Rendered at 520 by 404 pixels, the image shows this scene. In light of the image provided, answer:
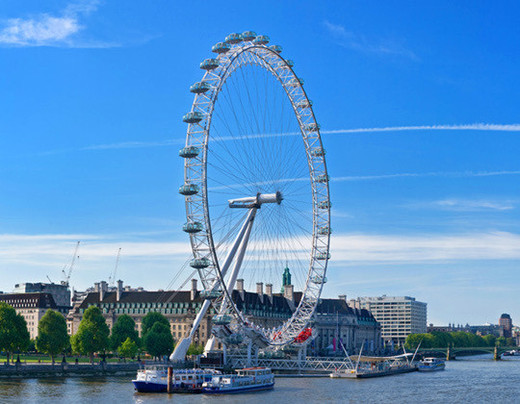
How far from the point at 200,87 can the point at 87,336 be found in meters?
49.0

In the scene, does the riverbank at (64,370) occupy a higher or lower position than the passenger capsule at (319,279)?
lower

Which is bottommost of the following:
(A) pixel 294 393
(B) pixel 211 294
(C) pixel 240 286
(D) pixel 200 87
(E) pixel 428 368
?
(E) pixel 428 368

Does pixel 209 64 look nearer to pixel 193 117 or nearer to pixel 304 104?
pixel 193 117

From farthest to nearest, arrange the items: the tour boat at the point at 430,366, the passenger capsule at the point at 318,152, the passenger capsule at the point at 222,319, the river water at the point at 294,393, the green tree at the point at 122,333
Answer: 1. the tour boat at the point at 430,366
2. the green tree at the point at 122,333
3. the passenger capsule at the point at 318,152
4. the passenger capsule at the point at 222,319
5. the river water at the point at 294,393

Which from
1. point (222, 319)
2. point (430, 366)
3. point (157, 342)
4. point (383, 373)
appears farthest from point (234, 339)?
point (430, 366)

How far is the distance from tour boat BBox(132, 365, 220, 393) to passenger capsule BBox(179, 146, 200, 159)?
87.7 ft

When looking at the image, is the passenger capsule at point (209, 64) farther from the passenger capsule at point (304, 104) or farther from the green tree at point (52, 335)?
the green tree at point (52, 335)

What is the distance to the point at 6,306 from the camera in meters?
115

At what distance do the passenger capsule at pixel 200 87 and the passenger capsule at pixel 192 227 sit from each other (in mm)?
17133

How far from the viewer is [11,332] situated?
11244 centimetres

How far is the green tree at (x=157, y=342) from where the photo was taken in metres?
138

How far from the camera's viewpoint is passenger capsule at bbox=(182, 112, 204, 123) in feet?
333

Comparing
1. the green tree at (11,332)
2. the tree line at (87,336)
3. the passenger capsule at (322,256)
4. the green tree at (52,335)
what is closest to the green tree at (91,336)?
the tree line at (87,336)

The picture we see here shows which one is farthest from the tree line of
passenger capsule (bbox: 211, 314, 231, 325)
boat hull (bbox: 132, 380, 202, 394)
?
boat hull (bbox: 132, 380, 202, 394)
